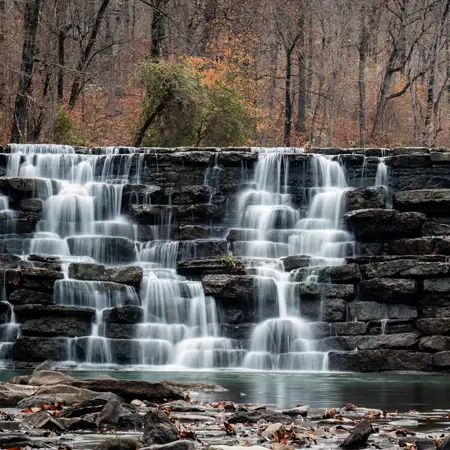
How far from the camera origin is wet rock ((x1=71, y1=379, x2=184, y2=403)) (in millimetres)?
12180

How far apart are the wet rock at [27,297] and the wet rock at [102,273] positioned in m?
1.04

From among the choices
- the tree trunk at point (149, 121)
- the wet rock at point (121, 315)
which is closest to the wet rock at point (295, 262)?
the wet rock at point (121, 315)

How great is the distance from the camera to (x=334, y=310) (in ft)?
80.8

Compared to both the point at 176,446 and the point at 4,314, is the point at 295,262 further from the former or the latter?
the point at 176,446

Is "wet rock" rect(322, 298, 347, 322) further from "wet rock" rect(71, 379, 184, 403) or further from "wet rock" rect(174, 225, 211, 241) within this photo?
"wet rock" rect(71, 379, 184, 403)

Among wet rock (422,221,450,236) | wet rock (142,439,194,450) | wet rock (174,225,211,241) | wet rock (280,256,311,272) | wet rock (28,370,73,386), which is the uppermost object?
wet rock (422,221,450,236)

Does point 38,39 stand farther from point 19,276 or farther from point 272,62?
point 19,276

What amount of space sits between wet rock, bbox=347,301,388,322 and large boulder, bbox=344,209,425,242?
3.08m

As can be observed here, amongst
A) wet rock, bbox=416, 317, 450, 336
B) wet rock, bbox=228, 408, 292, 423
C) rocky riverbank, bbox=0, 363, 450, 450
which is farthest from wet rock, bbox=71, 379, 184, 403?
wet rock, bbox=416, 317, 450, 336

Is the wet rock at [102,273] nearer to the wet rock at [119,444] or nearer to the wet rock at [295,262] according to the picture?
the wet rock at [295,262]

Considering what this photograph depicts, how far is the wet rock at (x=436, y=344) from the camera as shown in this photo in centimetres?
2300

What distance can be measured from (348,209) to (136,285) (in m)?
7.27

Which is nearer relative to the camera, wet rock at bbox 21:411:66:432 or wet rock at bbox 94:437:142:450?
wet rock at bbox 94:437:142:450

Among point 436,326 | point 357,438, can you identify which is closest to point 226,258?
point 436,326
